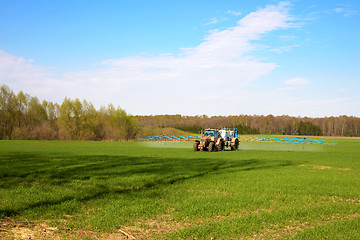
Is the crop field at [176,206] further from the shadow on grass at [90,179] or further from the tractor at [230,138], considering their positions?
the tractor at [230,138]

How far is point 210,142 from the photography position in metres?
30.3

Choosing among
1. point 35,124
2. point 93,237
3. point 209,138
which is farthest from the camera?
point 35,124

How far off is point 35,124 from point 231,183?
67.3 metres

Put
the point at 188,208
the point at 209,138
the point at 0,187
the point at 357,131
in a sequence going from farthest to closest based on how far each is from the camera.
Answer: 1. the point at 357,131
2. the point at 209,138
3. the point at 0,187
4. the point at 188,208

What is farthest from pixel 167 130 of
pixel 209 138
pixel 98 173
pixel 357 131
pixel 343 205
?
pixel 357 131

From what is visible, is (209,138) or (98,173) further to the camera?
(209,138)

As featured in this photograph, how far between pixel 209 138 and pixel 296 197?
827 inches

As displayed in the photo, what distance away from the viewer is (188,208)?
8.27 meters

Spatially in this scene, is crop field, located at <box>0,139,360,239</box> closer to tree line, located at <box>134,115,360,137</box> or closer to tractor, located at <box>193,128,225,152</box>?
tractor, located at <box>193,128,225,152</box>

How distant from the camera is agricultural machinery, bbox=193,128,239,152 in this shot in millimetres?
30344

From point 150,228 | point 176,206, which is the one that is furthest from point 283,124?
point 150,228

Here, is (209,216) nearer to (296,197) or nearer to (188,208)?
(188,208)

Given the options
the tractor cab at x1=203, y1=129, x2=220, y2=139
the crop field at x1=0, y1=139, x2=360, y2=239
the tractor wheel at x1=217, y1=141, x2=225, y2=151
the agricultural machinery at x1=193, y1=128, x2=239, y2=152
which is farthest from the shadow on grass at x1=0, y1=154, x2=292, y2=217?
the tractor cab at x1=203, y1=129, x2=220, y2=139

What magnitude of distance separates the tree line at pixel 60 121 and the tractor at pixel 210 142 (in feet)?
132
